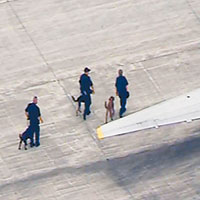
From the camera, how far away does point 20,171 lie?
89.8 feet

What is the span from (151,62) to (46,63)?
3870 millimetres

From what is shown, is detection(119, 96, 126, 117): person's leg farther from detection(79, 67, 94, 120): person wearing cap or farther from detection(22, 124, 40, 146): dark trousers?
detection(22, 124, 40, 146): dark trousers

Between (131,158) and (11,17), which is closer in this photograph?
(131,158)

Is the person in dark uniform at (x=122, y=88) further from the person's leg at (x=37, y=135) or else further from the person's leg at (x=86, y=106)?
the person's leg at (x=37, y=135)

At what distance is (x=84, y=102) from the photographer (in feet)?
95.8

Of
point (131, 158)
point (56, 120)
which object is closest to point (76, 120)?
point (56, 120)

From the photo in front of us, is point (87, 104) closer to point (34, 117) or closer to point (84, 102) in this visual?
point (84, 102)

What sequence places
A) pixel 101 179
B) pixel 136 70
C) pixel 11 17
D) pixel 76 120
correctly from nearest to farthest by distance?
pixel 101 179
pixel 76 120
pixel 136 70
pixel 11 17

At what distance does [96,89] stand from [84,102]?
191 cm

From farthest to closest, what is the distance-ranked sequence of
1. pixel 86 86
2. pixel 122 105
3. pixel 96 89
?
1. pixel 96 89
2. pixel 122 105
3. pixel 86 86

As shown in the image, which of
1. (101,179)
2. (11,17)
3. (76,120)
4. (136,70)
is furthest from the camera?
(11,17)

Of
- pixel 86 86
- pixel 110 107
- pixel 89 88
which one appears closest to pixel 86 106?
pixel 89 88

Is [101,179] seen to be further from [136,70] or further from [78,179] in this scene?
[136,70]

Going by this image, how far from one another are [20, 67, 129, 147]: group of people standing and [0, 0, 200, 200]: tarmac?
485mm
